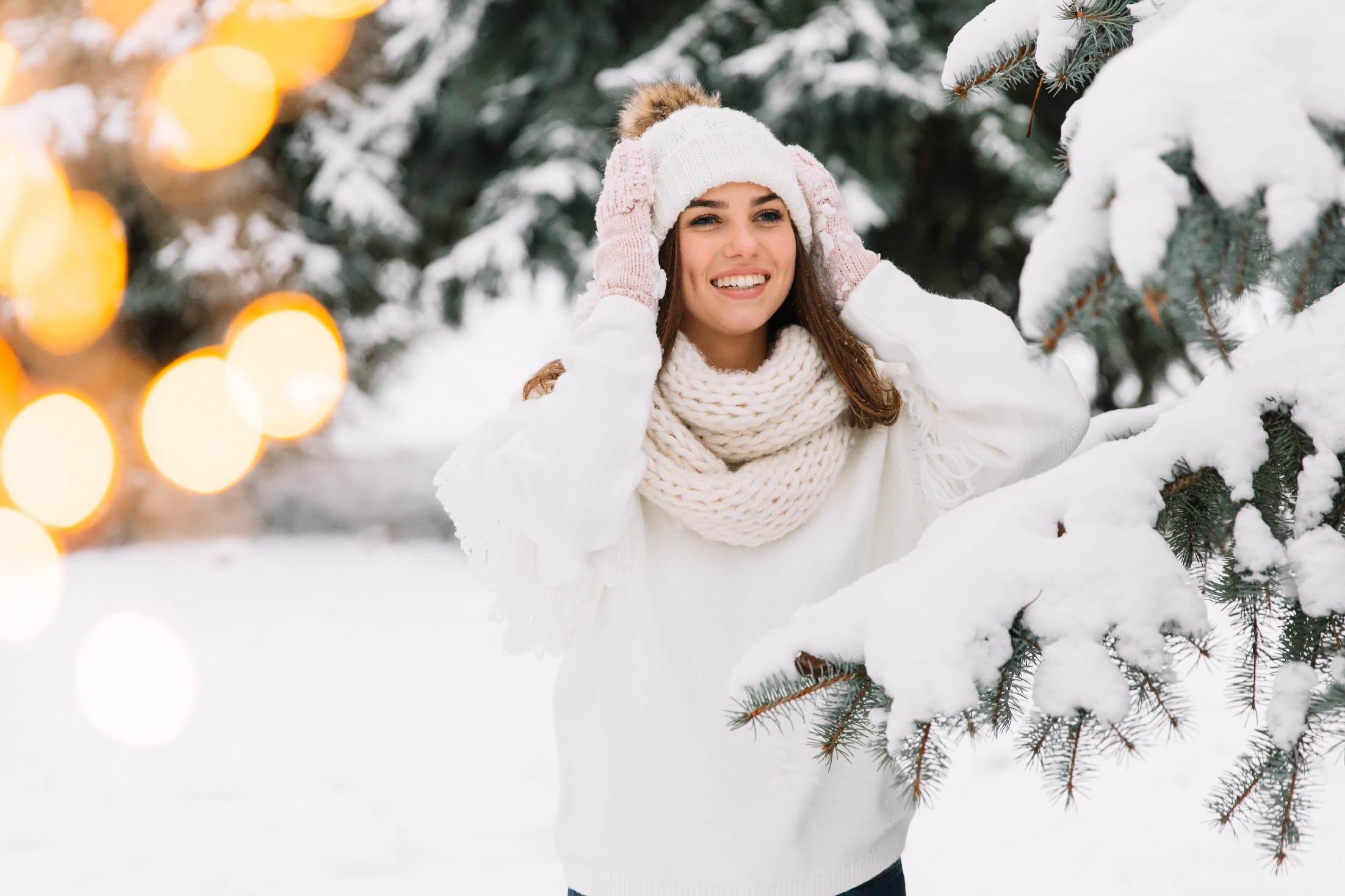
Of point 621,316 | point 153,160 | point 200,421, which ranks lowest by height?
point 200,421

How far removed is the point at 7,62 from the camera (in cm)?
709

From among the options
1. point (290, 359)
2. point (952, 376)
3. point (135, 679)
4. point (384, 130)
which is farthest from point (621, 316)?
point (290, 359)

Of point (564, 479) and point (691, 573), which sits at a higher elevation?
point (564, 479)

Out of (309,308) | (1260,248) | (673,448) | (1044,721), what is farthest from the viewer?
(309,308)

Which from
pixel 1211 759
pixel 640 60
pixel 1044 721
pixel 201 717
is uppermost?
pixel 1044 721

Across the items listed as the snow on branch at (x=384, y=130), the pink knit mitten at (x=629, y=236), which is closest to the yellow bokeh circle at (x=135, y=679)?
the snow on branch at (x=384, y=130)

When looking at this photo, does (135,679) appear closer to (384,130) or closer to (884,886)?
(384,130)

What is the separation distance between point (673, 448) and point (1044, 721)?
32.9 inches

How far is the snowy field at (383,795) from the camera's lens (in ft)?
10.9

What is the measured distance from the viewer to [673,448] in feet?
5.72

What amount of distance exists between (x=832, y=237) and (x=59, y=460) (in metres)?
7.71

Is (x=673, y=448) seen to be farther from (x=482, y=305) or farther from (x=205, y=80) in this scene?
(x=205, y=80)

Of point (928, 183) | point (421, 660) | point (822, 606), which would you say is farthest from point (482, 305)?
point (822, 606)

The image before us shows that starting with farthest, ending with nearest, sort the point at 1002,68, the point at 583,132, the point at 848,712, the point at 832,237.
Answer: the point at 583,132
the point at 832,237
the point at 1002,68
the point at 848,712
